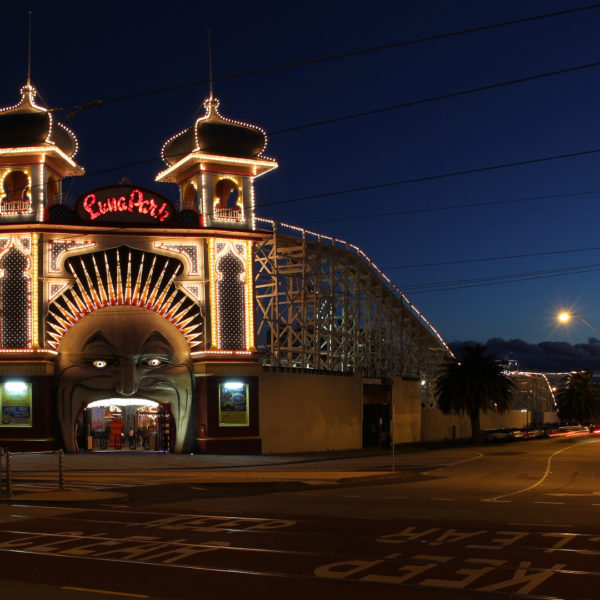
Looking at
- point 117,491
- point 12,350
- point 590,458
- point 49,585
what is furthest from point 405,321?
point 49,585

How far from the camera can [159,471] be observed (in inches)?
1271

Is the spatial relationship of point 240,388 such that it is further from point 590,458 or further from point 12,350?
point 590,458

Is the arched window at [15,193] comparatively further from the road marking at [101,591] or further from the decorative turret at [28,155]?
the road marking at [101,591]

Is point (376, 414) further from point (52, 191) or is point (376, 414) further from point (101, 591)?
point (101, 591)

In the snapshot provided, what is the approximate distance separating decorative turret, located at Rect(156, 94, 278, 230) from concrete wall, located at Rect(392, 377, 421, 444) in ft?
58.0

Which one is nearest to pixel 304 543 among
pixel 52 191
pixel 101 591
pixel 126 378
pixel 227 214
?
pixel 101 591

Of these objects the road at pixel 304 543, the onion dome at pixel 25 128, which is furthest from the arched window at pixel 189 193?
the road at pixel 304 543

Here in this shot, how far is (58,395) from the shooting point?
1565 inches

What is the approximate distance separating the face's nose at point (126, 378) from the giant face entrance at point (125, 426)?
2759 millimetres

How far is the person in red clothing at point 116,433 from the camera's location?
44.4 meters

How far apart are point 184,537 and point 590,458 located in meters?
32.0

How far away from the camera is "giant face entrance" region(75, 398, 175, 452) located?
43.3 metres

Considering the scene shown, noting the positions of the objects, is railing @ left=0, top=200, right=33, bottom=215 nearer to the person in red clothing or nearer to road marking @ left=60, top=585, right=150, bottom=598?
the person in red clothing

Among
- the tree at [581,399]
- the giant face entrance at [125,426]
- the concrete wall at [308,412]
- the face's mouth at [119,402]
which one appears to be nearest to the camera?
the concrete wall at [308,412]
